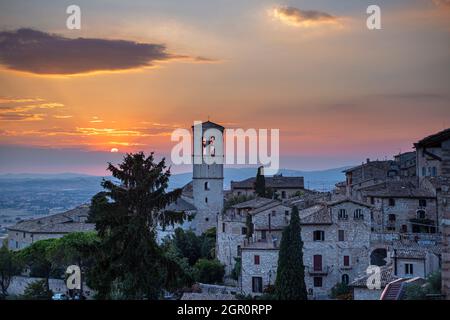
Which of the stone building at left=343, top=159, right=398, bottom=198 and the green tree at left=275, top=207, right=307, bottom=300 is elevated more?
the stone building at left=343, top=159, right=398, bottom=198

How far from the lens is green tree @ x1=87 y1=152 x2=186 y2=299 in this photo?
14703 mm

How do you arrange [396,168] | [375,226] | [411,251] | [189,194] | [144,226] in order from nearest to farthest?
[144,226], [411,251], [375,226], [396,168], [189,194]

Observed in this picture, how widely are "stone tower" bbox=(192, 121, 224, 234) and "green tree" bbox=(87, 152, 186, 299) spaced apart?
26.4 metres

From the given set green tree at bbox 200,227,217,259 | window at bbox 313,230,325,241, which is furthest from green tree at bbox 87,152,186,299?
green tree at bbox 200,227,217,259

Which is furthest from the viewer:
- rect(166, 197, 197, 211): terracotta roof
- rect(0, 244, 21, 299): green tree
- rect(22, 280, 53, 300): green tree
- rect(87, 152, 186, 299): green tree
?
rect(166, 197, 197, 211): terracotta roof

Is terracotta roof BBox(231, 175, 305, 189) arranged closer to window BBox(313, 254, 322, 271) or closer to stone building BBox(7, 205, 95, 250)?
stone building BBox(7, 205, 95, 250)

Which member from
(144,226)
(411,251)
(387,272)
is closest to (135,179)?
(144,226)

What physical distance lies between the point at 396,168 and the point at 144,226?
96.3 ft

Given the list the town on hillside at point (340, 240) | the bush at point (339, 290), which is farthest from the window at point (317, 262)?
the bush at point (339, 290)

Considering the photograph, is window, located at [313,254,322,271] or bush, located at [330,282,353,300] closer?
bush, located at [330,282,353,300]

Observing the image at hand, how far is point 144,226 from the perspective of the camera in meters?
15.1

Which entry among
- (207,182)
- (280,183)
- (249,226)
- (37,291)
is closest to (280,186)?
(280,183)

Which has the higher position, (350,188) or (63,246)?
(350,188)
